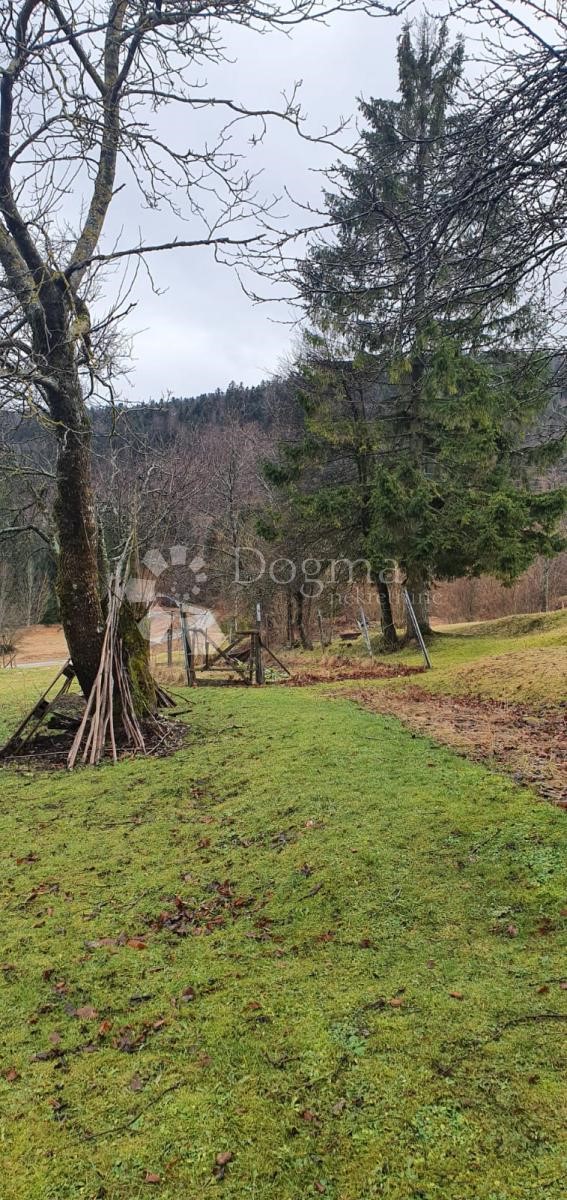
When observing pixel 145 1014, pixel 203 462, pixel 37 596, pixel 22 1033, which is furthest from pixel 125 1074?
pixel 37 596

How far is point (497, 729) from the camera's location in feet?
17.8

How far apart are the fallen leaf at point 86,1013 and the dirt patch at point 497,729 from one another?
2.61 m

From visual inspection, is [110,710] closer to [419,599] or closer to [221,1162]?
[221,1162]

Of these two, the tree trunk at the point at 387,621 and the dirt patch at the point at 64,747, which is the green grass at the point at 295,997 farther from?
the tree trunk at the point at 387,621

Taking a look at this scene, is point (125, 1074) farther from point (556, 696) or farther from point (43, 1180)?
point (556, 696)

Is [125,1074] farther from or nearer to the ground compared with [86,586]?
nearer to the ground

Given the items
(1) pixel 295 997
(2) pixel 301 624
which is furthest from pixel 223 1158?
(2) pixel 301 624

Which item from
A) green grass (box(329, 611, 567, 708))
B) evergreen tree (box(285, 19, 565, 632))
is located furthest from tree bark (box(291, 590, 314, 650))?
green grass (box(329, 611, 567, 708))

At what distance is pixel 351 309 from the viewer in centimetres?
425

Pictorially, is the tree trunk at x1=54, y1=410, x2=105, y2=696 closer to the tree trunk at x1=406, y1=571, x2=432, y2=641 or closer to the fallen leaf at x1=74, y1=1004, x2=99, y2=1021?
the fallen leaf at x1=74, y1=1004, x2=99, y2=1021

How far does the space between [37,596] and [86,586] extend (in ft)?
98.5

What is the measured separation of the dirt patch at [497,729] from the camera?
405 centimetres

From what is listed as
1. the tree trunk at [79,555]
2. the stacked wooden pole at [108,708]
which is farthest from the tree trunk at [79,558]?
the stacked wooden pole at [108,708]

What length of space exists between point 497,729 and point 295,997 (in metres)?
3.72
